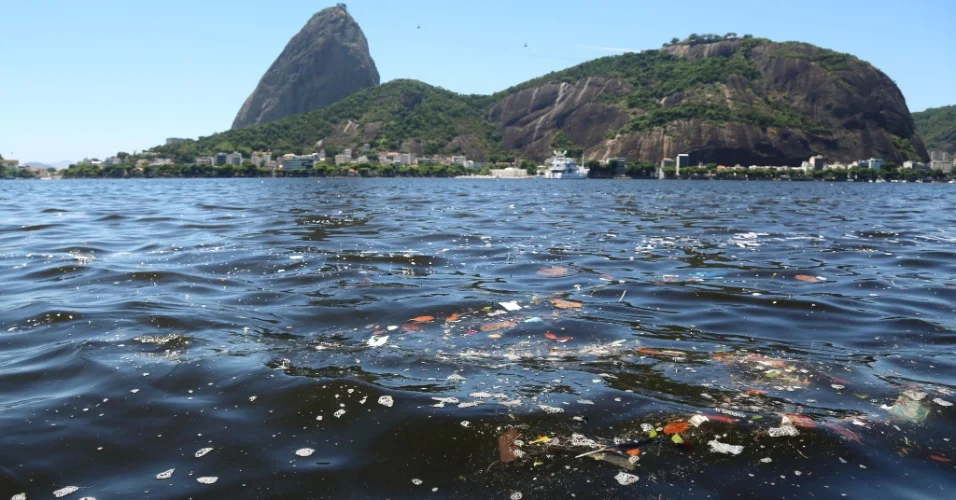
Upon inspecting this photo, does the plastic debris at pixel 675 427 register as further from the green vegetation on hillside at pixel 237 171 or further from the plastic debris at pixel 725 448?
the green vegetation on hillside at pixel 237 171

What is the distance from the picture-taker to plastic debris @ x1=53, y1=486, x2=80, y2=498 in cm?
395

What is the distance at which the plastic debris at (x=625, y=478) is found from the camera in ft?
13.5

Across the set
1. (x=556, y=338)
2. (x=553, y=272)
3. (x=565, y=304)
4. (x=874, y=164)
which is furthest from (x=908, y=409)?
(x=874, y=164)

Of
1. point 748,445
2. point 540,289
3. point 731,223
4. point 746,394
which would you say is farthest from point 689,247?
point 748,445

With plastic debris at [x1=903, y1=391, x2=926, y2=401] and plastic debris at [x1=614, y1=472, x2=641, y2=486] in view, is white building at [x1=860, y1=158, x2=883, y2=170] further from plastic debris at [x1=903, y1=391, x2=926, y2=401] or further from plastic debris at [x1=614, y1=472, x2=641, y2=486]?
plastic debris at [x1=614, y1=472, x2=641, y2=486]

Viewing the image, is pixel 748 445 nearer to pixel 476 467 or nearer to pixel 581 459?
pixel 581 459

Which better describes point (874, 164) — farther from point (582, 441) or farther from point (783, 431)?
point (582, 441)

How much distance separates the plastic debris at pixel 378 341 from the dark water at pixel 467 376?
0.04 m

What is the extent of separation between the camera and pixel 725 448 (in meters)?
4.59

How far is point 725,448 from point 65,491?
465 centimetres

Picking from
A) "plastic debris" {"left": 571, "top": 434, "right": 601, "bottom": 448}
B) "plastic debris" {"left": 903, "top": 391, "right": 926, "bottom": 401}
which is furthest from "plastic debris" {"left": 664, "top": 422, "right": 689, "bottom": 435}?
"plastic debris" {"left": 903, "top": 391, "right": 926, "bottom": 401}

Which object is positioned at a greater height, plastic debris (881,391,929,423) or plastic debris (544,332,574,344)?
plastic debris (544,332,574,344)

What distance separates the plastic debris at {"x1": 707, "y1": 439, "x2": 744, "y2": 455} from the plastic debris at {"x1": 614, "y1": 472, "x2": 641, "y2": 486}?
0.80 m

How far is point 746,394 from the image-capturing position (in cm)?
568
